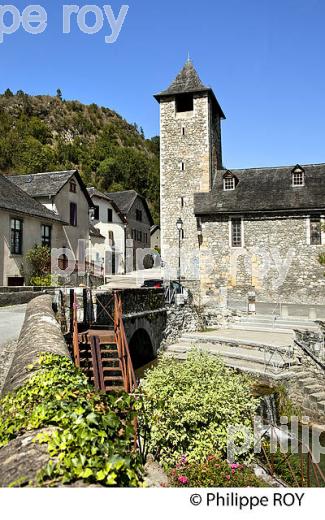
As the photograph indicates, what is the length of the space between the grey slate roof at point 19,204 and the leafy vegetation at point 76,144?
4610 cm

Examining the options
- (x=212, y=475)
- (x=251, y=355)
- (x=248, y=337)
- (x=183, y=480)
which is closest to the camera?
(x=183, y=480)

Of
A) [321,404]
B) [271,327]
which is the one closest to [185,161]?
[271,327]

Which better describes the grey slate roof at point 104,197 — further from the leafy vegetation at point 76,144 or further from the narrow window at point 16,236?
the leafy vegetation at point 76,144

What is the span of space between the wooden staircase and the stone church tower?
19.9 meters

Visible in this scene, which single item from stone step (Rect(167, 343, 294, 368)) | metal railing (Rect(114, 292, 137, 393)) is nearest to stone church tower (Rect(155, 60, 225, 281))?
stone step (Rect(167, 343, 294, 368))

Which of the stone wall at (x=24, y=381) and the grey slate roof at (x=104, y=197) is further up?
the grey slate roof at (x=104, y=197)

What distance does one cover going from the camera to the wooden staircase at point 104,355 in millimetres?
8172

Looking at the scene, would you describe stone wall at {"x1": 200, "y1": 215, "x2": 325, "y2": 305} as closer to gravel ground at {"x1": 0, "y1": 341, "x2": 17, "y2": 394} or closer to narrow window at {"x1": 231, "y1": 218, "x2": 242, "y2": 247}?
narrow window at {"x1": 231, "y1": 218, "x2": 242, "y2": 247}

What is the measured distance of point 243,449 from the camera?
8008mm

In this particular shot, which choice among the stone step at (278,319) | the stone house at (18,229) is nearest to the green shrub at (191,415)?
the stone house at (18,229)

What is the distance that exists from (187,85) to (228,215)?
11.2 m

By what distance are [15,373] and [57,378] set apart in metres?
1.17

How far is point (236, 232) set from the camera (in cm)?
2805

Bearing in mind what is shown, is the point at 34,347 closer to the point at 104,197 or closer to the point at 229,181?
the point at 229,181
